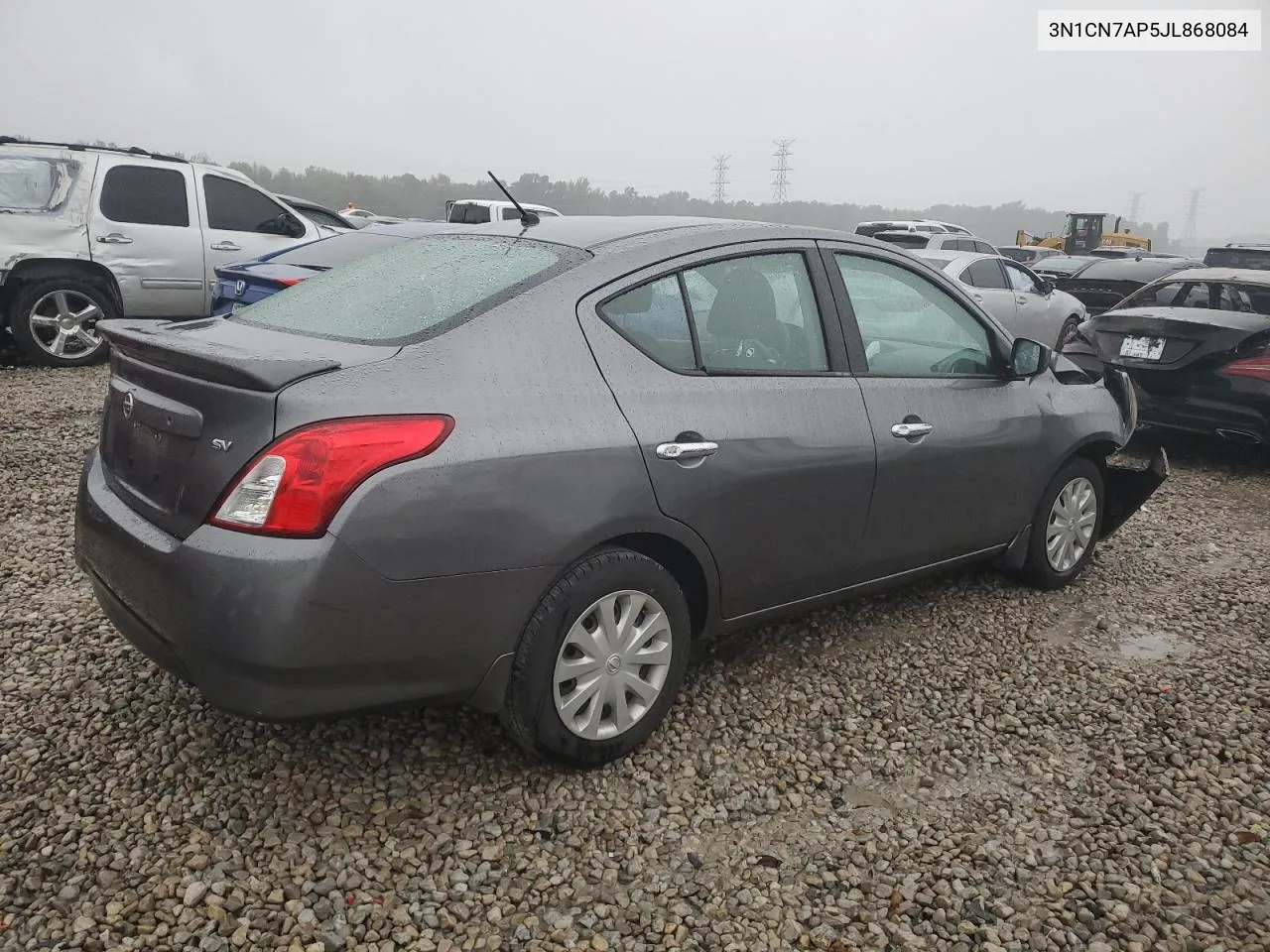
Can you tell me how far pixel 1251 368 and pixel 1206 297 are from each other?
1.08 m

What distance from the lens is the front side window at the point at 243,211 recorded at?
9.15 m

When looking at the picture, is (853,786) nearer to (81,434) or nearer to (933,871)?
(933,871)

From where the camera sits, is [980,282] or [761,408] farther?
[980,282]

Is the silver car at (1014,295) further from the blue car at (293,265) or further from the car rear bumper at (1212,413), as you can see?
the blue car at (293,265)

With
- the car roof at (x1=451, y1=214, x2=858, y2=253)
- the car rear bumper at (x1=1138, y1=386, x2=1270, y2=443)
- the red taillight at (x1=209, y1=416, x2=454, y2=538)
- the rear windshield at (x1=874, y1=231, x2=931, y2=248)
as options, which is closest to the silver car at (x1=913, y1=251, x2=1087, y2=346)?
the car rear bumper at (x1=1138, y1=386, x2=1270, y2=443)

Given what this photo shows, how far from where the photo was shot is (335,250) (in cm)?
737

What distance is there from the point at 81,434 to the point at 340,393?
508 centimetres

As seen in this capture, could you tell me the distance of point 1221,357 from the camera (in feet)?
21.2

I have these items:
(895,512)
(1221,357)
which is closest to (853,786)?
(895,512)

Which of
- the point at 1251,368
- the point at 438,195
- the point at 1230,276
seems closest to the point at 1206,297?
the point at 1230,276

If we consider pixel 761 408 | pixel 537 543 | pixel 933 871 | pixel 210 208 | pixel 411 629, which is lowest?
pixel 933 871

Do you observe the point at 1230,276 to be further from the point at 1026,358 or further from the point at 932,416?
the point at 932,416

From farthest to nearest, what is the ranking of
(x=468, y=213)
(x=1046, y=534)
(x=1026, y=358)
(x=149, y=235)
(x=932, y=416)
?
(x=468, y=213), (x=149, y=235), (x=1046, y=534), (x=1026, y=358), (x=932, y=416)

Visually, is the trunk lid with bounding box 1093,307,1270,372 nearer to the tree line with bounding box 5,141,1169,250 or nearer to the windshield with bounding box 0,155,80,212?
the windshield with bounding box 0,155,80,212
